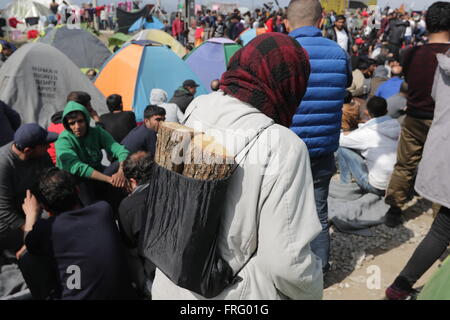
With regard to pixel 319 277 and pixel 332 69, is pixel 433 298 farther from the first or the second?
pixel 332 69

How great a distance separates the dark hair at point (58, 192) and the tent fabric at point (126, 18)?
671 inches

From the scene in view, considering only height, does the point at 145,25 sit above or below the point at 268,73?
above

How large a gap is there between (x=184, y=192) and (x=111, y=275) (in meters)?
1.32

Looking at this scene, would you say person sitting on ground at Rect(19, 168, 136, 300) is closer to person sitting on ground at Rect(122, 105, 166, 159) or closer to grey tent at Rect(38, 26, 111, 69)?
person sitting on ground at Rect(122, 105, 166, 159)

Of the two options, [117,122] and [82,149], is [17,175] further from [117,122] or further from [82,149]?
[117,122]

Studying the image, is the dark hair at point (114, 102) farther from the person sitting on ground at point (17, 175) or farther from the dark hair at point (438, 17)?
the dark hair at point (438, 17)

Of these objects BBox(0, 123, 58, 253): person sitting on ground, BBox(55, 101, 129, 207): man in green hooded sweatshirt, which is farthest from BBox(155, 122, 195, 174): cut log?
BBox(55, 101, 129, 207): man in green hooded sweatshirt

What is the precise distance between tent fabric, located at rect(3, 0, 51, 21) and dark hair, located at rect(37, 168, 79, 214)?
905 inches

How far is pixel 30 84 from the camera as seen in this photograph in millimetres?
4938

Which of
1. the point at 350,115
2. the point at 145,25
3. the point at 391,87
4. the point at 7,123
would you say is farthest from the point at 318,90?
the point at 145,25

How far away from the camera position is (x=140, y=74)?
6.54 metres

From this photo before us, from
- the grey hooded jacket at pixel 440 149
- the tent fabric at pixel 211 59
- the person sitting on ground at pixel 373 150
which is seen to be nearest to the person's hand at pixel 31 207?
the grey hooded jacket at pixel 440 149

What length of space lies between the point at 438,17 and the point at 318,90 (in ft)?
4.12

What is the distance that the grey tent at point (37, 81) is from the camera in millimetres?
4832
